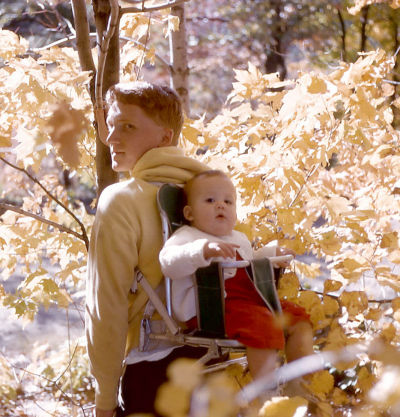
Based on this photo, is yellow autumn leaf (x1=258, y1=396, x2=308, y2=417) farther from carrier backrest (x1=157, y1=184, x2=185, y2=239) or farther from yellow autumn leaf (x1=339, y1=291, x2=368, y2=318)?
yellow autumn leaf (x1=339, y1=291, x2=368, y2=318)

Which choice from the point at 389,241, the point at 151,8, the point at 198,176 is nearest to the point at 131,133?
the point at 198,176

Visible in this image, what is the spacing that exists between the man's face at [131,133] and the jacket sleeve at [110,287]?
0.23 m

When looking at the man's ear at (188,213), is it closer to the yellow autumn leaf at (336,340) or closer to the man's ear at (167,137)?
the man's ear at (167,137)

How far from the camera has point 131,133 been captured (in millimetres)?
1829

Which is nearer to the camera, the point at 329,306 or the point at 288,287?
the point at 329,306

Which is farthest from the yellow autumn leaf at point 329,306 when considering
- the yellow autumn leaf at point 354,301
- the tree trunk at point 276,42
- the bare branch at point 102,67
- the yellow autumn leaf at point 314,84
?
the tree trunk at point 276,42

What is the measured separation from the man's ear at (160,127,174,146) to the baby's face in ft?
0.80

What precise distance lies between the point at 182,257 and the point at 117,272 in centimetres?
26

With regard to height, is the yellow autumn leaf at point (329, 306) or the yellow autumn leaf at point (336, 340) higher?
the yellow autumn leaf at point (329, 306)

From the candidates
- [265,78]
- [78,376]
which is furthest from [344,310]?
[78,376]

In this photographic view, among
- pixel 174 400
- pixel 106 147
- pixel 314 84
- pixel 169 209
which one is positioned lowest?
pixel 174 400

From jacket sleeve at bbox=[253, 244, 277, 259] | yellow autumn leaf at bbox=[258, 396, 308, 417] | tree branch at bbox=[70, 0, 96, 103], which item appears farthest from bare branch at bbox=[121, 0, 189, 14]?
yellow autumn leaf at bbox=[258, 396, 308, 417]

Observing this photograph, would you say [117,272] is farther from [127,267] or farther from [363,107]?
[363,107]

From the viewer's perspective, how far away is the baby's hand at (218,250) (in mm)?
1434
